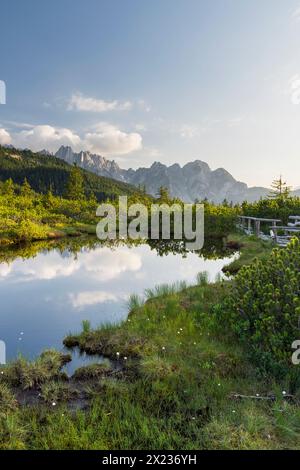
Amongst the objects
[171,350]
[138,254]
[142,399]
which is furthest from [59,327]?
[138,254]

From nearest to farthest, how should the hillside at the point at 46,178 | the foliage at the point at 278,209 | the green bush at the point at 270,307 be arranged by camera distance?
the green bush at the point at 270,307 → the foliage at the point at 278,209 → the hillside at the point at 46,178

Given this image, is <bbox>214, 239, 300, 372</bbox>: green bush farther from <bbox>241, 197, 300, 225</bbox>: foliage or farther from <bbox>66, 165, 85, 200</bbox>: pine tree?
<bbox>66, 165, 85, 200</bbox>: pine tree

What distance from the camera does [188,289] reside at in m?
13.4

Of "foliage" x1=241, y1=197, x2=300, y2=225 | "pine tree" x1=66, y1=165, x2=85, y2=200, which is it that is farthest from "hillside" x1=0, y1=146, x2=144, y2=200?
"foliage" x1=241, y1=197, x2=300, y2=225

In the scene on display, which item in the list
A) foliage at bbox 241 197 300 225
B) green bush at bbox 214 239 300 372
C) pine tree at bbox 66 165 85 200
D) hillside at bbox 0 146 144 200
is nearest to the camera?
green bush at bbox 214 239 300 372

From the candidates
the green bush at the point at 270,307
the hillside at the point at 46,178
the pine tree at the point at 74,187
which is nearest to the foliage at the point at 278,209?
the green bush at the point at 270,307

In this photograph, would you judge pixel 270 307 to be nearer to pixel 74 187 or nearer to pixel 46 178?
pixel 74 187

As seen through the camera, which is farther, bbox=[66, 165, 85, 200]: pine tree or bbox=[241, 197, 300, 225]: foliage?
bbox=[66, 165, 85, 200]: pine tree

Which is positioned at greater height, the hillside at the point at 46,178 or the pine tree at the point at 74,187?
the hillside at the point at 46,178

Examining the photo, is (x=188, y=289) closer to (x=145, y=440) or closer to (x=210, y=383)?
(x=210, y=383)

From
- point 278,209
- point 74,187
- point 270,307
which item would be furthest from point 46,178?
point 270,307

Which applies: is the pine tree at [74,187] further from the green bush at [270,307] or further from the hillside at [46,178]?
the green bush at [270,307]

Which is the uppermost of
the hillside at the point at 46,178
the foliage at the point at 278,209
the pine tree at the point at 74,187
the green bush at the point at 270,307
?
the hillside at the point at 46,178
